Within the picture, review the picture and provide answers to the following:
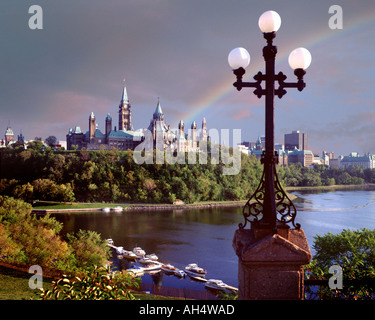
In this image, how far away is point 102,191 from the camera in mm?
44938

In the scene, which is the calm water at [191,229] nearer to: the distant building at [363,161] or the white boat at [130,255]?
the white boat at [130,255]

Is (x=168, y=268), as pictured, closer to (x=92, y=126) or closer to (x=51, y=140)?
(x=92, y=126)

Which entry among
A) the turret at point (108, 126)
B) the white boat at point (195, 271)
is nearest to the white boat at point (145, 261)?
the white boat at point (195, 271)

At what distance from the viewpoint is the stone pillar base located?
269 centimetres

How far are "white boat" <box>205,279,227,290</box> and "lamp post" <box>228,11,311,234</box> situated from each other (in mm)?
11515

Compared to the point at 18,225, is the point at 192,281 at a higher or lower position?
lower

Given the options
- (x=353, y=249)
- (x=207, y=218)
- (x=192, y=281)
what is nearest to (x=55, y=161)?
(x=207, y=218)

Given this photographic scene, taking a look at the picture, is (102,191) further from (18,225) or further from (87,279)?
(87,279)

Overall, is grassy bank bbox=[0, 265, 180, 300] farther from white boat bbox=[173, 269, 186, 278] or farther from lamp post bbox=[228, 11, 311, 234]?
white boat bbox=[173, 269, 186, 278]

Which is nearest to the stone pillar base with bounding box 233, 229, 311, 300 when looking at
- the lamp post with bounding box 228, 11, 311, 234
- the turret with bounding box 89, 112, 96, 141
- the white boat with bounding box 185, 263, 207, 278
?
the lamp post with bounding box 228, 11, 311, 234

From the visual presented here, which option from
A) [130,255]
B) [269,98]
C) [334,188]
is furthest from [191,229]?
[334,188]

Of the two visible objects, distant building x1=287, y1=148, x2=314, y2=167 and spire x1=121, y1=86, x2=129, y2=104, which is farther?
distant building x1=287, y1=148, x2=314, y2=167

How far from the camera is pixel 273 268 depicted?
8.93 ft
